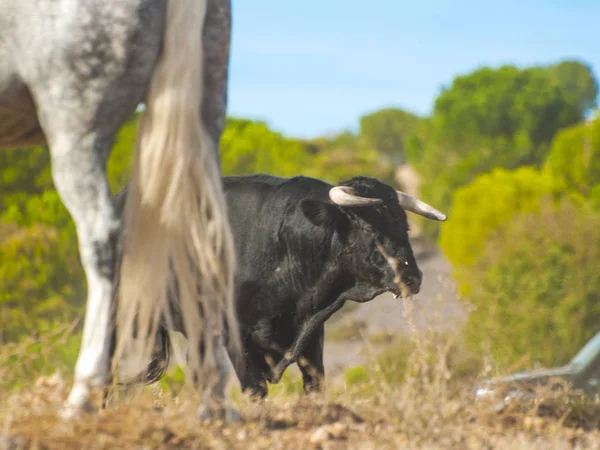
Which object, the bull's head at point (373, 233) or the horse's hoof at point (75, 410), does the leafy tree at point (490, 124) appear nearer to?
the bull's head at point (373, 233)

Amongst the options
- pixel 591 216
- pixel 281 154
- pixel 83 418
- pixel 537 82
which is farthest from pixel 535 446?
pixel 537 82

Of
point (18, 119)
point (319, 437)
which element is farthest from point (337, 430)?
point (18, 119)

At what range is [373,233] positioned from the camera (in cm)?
698

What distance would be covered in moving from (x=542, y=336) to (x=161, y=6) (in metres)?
41.9

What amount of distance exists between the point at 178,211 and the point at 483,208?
2254 inches

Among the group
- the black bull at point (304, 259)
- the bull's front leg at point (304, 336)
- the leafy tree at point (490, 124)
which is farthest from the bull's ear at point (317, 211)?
the leafy tree at point (490, 124)

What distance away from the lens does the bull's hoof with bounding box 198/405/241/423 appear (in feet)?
15.3

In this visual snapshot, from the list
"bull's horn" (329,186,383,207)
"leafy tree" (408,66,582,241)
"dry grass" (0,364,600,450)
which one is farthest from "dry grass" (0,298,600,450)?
"leafy tree" (408,66,582,241)

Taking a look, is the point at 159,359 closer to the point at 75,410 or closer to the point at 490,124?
the point at 75,410

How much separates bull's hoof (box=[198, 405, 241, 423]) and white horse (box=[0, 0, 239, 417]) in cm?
14

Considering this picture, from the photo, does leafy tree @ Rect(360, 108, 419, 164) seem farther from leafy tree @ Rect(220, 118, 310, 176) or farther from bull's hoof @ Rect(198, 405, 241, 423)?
bull's hoof @ Rect(198, 405, 241, 423)

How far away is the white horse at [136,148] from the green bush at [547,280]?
37888mm

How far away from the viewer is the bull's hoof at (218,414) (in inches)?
183

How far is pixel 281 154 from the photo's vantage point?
6206 cm
